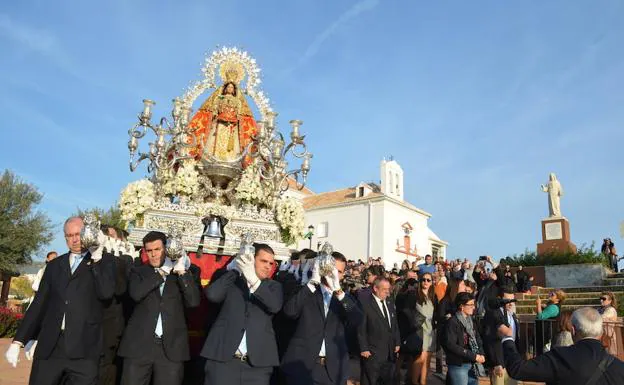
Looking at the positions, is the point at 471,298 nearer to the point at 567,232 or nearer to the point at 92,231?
the point at 92,231

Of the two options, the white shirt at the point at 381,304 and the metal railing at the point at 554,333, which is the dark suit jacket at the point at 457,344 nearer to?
the white shirt at the point at 381,304

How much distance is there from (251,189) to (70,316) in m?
6.27

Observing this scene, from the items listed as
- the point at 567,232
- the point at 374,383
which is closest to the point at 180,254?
the point at 374,383

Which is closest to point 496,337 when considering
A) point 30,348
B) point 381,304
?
point 381,304

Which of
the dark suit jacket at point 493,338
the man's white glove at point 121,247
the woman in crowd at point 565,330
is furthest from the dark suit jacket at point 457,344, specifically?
the man's white glove at point 121,247

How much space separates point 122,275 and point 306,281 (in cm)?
183

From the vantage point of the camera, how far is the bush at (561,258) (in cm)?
1842

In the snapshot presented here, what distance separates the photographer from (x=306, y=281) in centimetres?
478

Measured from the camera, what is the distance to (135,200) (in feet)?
30.2

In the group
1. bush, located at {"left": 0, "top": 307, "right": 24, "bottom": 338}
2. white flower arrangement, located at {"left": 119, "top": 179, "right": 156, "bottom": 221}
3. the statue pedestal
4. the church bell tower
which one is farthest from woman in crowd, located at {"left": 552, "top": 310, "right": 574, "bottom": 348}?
the church bell tower

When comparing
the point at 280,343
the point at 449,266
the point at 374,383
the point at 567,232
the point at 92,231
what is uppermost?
the point at 567,232

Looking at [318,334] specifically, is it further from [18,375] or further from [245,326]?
[18,375]

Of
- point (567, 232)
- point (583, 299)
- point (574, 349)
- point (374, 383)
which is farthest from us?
point (567, 232)

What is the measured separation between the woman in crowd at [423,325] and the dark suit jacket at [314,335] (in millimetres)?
2908
